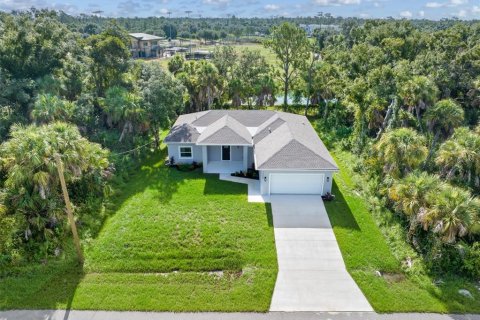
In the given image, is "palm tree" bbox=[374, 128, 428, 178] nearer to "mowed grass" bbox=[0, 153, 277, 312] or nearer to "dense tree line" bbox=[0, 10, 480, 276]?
"dense tree line" bbox=[0, 10, 480, 276]

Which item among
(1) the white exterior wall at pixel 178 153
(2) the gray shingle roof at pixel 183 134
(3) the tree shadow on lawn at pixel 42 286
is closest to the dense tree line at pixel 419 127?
(1) the white exterior wall at pixel 178 153

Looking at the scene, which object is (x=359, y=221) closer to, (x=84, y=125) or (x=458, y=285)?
(x=458, y=285)

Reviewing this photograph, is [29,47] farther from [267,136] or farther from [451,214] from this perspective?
[451,214]

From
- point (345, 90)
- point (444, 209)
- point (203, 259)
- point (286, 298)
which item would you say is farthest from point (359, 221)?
point (345, 90)

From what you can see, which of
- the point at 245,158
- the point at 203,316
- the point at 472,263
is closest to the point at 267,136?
the point at 245,158

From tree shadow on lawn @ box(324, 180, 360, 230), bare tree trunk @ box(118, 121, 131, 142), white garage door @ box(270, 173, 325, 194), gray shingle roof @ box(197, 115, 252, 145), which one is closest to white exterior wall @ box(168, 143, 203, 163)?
gray shingle roof @ box(197, 115, 252, 145)

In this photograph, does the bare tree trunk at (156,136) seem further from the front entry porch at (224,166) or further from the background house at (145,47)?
the background house at (145,47)
